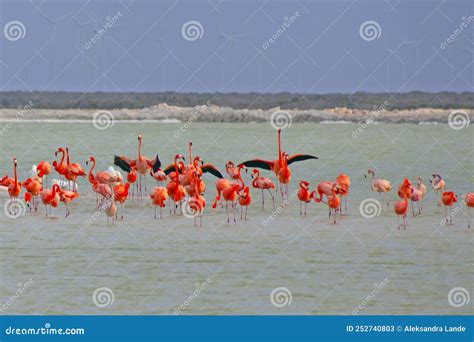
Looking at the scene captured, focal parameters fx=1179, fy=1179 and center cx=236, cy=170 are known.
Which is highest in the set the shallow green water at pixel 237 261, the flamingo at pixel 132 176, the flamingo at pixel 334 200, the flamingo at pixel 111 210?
the flamingo at pixel 132 176

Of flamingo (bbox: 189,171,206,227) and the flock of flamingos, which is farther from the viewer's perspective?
the flock of flamingos

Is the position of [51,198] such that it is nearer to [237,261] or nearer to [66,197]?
[66,197]

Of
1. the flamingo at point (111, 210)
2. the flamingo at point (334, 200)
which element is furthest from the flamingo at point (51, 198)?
the flamingo at point (334, 200)

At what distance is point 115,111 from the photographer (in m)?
50.9

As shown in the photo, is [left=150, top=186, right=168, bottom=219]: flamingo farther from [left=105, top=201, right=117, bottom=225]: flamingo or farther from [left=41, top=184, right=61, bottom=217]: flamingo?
[left=41, top=184, right=61, bottom=217]: flamingo

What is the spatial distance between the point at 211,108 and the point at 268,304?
1572 inches

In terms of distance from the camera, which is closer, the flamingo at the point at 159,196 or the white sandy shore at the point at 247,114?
the flamingo at the point at 159,196

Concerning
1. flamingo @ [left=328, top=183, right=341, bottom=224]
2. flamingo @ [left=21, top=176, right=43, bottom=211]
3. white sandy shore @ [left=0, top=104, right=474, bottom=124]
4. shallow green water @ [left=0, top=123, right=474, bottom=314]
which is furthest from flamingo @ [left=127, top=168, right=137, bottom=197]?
white sandy shore @ [left=0, top=104, right=474, bottom=124]

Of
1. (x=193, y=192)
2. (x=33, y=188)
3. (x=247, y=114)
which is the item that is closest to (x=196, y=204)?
(x=193, y=192)

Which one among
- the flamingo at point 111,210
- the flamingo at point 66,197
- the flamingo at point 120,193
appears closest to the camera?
the flamingo at point 111,210

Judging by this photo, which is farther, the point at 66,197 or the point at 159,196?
the point at 66,197

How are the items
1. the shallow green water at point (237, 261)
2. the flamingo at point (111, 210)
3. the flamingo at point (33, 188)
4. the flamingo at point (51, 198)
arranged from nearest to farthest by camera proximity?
1. the shallow green water at point (237, 261)
2. the flamingo at point (111, 210)
3. the flamingo at point (51, 198)
4. the flamingo at point (33, 188)

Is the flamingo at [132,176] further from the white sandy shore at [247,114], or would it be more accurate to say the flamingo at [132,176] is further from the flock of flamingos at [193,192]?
the white sandy shore at [247,114]

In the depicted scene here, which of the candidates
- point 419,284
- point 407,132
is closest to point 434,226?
point 419,284
